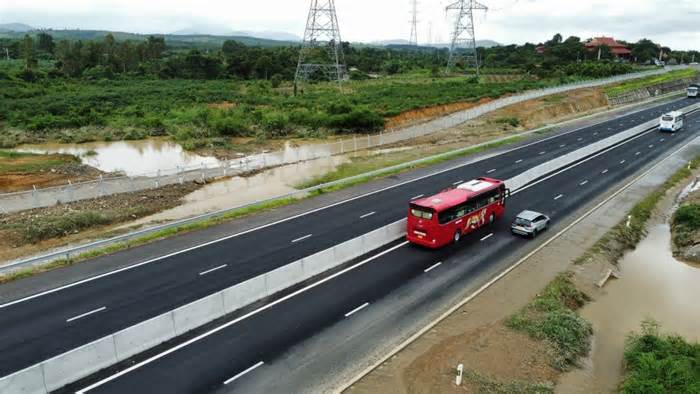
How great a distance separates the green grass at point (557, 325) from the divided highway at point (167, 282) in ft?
35.2

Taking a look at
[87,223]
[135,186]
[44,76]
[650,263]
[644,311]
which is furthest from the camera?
[44,76]

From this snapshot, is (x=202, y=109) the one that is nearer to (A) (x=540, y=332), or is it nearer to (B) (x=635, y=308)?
(B) (x=635, y=308)

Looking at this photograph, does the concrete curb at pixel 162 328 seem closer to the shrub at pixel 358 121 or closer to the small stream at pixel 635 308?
the small stream at pixel 635 308

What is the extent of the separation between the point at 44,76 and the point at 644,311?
12254 centimetres

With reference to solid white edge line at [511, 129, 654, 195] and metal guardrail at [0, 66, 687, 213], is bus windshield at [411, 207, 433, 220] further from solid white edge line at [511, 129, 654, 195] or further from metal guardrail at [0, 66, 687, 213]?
metal guardrail at [0, 66, 687, 213]

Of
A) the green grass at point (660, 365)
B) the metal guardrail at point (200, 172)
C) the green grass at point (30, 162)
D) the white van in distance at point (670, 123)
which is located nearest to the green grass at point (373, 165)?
the metal guardrail at point (200, 172)

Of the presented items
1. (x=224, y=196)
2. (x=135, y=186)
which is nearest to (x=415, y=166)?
(x=224, y=196)

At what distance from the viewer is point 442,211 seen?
977 inches

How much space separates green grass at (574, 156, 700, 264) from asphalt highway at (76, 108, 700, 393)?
10.1ft

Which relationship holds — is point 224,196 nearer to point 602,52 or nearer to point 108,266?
point 108,266

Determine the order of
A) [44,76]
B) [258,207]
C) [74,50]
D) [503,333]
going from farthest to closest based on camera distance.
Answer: [74,50] < [44,76] < [258,207] < [503,333]

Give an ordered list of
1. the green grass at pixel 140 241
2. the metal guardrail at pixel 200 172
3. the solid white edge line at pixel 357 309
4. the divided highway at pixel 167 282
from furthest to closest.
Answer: the metal guardrail at pixel 200 172 → the green grass at pixel 140 241 → the solid white edge line at pixel 357 309 → the divided highway at pixel 167 282

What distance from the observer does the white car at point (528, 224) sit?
90.3 ft

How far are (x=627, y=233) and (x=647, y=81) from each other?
317ft
